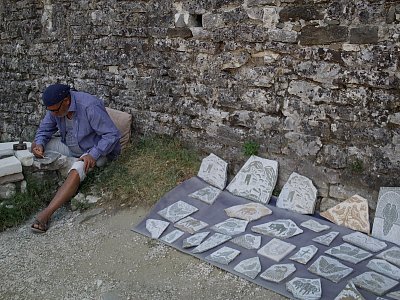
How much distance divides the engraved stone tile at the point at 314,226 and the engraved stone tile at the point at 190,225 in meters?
0.73

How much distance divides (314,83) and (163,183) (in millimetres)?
1503

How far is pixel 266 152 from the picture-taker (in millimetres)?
4148

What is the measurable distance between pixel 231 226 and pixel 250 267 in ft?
1.72

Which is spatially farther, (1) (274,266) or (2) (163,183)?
(2) (163,183)

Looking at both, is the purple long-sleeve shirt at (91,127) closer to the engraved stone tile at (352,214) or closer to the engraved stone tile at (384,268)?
the engraved stone tile at (352,214)

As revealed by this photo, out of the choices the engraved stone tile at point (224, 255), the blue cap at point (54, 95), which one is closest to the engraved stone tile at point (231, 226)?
the engraved stone tile at point (224, 255)

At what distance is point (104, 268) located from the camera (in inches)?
135

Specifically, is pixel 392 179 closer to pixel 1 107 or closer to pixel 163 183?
pixel 163 183

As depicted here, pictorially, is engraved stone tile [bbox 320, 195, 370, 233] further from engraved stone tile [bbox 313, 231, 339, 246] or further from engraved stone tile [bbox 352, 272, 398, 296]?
engraved stone tile [bbox 352, 272, 398, 296]

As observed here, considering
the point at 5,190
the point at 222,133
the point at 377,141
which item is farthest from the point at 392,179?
the point at 5,190

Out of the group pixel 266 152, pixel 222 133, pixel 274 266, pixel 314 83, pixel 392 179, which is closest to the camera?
pixel 274 266

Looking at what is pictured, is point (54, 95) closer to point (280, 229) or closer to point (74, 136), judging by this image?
point (74, 136)

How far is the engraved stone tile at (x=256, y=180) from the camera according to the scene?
13.1 ft

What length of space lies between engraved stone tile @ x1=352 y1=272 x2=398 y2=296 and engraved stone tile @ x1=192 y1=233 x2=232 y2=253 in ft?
3.08
